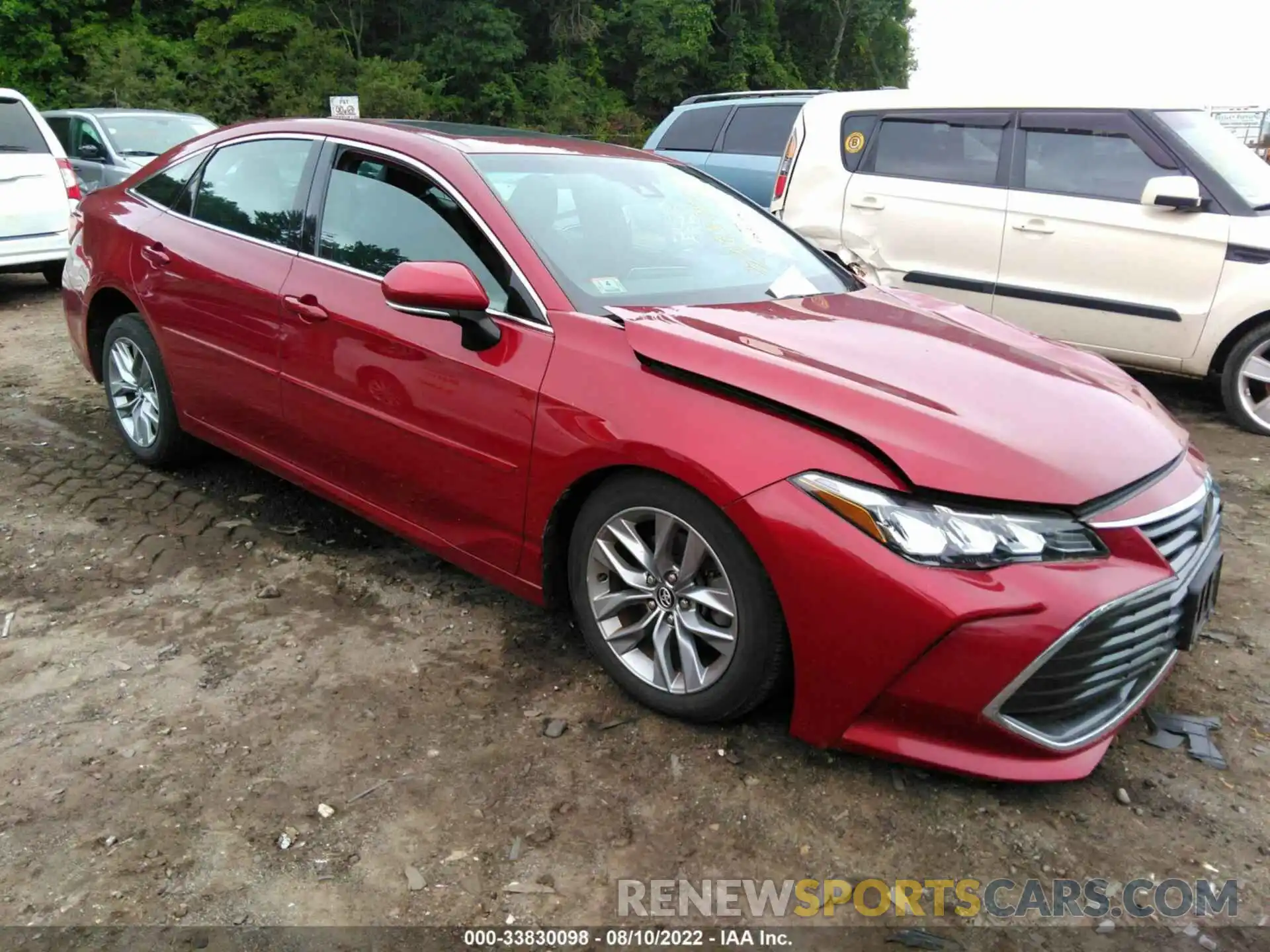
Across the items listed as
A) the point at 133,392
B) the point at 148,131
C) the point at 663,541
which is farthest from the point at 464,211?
the point at 148,131

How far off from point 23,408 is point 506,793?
4298 mm

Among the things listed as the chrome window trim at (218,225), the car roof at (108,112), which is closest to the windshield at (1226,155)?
the chrome window trim at (218,225)

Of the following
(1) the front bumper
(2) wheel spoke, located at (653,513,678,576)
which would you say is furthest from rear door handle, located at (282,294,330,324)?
(1) the front bumper

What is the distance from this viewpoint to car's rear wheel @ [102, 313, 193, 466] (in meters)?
4.14

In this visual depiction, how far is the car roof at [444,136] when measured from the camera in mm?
3293

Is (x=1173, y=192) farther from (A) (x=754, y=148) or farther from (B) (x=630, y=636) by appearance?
(B) (x=630, y=636)

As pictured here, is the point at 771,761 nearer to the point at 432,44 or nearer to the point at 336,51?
the point at 336,51

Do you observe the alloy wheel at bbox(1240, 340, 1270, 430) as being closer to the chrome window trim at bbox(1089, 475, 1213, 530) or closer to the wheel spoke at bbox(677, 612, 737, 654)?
the chrome window trim at bbox(1089, 475, 1213, 530)

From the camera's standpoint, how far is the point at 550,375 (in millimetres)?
2707

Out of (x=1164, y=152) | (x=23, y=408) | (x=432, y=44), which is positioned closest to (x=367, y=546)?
(x=23, y=408)

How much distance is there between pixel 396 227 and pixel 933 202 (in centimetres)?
404

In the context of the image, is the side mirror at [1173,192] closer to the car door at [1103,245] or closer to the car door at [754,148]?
the car door at [1103,245]

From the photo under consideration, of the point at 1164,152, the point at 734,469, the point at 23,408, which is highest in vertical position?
the point at 1164,152

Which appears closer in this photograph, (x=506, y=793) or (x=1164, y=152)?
(x=506, y=793)
